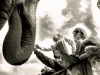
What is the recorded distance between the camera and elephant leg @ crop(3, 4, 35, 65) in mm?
2237

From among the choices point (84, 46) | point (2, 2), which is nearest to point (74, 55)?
point (84, 46)

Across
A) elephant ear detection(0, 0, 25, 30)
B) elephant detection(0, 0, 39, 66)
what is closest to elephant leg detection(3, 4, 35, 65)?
elephant detection(0, 0, 39, 66)

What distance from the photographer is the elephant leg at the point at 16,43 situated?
2237mm

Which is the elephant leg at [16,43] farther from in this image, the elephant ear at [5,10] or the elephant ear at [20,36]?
the elephant ear at [5,10]

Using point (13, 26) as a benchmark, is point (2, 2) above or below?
above

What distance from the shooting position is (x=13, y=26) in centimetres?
233

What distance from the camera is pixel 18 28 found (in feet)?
7.61

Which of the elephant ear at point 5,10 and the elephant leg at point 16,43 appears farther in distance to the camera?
the elephant leg at point 16,43

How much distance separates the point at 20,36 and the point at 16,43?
8 centimetres

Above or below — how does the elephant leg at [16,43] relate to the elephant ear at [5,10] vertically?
below

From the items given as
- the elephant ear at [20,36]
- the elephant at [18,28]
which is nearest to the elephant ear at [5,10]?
the elephant at [18,28]

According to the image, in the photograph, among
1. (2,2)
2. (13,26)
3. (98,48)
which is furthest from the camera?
(98,48)

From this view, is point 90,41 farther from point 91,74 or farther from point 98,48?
point 91,74

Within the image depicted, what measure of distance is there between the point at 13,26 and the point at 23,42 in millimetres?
155
